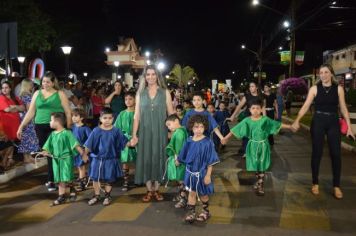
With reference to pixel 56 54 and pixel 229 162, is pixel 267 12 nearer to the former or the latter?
pixel 56 54

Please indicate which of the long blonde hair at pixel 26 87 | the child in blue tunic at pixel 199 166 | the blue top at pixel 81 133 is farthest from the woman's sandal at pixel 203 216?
the long blonde hair at pixel 26 87

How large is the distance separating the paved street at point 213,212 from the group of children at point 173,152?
0.27 meters

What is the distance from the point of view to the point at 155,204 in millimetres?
6801

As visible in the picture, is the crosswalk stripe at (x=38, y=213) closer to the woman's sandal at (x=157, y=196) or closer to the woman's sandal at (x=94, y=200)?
the woman's sandal at (x=94, y=200)

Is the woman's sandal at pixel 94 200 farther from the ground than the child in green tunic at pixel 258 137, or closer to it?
closer to it

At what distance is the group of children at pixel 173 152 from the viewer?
19.1 ft

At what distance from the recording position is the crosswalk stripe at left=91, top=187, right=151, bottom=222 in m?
6.05

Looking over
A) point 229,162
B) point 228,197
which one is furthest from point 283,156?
Answer: point 228,197

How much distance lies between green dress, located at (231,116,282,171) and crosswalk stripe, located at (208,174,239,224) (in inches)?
24.3

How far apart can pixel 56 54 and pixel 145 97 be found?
5119 centimetres

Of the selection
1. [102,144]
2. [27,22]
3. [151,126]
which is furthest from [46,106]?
[27,22]

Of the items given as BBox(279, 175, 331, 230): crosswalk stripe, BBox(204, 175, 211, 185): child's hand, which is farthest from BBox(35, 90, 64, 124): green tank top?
BBox(279, 175, 331, 230): crosswalk stripe

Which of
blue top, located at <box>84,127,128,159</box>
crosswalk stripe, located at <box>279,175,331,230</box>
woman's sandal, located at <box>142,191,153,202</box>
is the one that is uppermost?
blue top, located at <box>84,127,128,159</box>

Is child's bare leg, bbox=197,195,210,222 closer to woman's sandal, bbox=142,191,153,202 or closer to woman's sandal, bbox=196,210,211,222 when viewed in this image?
woman's sandal, bbox=196,210,211,222
